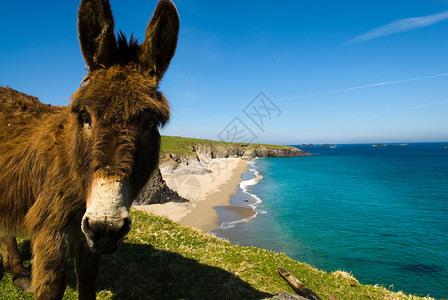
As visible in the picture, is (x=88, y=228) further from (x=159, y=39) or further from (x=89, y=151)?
(x=159, y=39)

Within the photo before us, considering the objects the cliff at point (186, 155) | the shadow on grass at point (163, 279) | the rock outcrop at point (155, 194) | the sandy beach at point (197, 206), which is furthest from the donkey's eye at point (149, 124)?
the rock outcrop at point (155, 194)

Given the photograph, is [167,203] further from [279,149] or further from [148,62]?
[279,149]

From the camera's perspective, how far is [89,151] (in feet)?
8.82

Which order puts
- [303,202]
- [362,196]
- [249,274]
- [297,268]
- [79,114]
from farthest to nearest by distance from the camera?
1. [362,196]
2. [303,202]
3. [297,268]
4. [249,274]
5. [79,114]

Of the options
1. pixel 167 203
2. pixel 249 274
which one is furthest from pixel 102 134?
pixel 167 203

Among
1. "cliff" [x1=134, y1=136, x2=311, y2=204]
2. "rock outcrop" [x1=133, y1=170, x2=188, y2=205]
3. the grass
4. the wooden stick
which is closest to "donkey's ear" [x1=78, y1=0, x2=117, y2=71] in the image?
"cliff" [x1=134, y1=136, x2=311, y2=204]

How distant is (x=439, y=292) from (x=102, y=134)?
811 inches

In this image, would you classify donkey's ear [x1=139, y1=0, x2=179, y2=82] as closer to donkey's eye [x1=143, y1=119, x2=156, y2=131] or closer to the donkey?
the donkey

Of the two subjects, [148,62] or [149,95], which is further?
[148,62]

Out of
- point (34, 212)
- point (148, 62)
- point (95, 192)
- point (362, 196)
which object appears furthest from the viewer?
point (362, 196)

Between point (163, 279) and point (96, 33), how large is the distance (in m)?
5.81

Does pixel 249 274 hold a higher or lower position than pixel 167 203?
higher

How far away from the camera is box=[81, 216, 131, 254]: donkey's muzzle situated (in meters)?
2.11

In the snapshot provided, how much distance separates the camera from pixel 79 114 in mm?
2842
